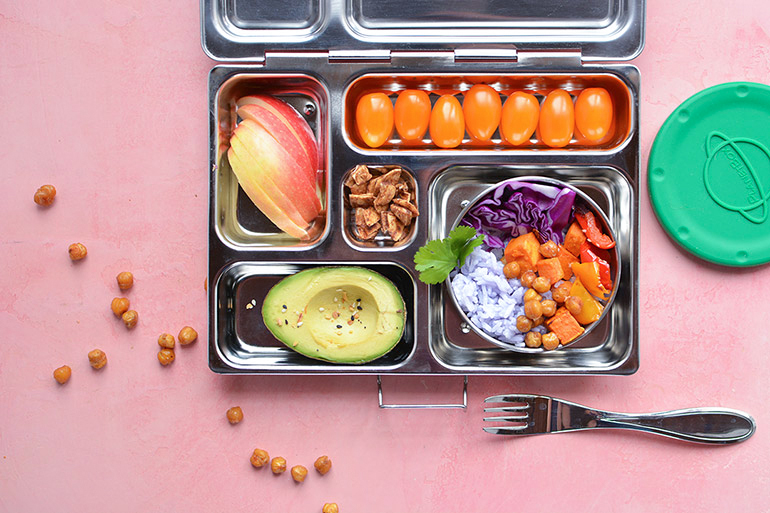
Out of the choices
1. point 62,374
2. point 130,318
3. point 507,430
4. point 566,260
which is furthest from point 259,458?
point 566,260

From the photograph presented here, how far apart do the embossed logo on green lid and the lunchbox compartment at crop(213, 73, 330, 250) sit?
158 centimetres

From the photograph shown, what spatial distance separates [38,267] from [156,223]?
0.55 meters

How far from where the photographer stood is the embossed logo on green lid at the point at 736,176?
221 cm

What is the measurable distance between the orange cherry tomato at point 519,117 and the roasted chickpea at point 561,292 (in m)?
0.58

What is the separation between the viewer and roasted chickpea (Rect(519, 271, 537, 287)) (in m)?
2.00

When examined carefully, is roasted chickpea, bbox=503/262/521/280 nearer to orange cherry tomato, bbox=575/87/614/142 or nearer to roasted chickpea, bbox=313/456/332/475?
orange cherry tomato, bbox=575/87/614/142

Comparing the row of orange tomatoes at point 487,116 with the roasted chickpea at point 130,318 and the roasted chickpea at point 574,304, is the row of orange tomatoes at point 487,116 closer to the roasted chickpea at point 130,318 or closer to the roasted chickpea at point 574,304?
the roasted chickpea at point 574,304

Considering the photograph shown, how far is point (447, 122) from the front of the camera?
2082 millimetres

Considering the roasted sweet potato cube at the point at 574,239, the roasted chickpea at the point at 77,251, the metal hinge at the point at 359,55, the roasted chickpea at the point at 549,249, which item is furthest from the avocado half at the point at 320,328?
the roasted chickpea at the point at 77,251

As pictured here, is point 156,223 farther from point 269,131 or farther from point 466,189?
point 466,189

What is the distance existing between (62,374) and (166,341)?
475 millimetres

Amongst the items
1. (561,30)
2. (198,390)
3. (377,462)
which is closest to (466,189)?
(561,30)

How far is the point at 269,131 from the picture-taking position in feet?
6.60

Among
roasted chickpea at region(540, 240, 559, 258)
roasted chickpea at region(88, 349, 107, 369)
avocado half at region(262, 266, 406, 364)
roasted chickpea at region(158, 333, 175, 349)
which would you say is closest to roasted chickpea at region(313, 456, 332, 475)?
avocado half at region(262, 266, 406, 364)
